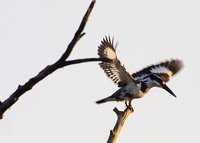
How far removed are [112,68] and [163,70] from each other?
183 centimetres

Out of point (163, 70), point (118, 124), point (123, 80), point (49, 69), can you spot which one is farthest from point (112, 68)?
point (49, 69)

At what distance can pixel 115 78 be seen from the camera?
830 cm

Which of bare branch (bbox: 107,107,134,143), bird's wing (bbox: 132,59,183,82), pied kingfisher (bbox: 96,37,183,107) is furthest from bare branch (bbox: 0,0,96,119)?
bird's wing (bbox: 132,59,183,82)

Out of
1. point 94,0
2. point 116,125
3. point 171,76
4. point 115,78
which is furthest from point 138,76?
point 94,0

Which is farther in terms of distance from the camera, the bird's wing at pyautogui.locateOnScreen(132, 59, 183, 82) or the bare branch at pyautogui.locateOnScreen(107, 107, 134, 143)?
the bird's wing at pyautogui.locateOnScreen(132, 59, 183, 82)

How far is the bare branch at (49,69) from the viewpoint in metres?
1.89

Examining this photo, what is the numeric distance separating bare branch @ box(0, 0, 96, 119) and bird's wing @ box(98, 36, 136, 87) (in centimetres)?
589

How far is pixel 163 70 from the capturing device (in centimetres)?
978

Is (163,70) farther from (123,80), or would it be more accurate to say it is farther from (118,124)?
(118,124)

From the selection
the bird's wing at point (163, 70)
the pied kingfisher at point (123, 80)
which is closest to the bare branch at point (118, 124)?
the pied kingfisher at point (123, 80)

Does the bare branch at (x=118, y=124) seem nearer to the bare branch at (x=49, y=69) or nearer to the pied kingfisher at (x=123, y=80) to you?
the bare branch at (x=49, y=69)

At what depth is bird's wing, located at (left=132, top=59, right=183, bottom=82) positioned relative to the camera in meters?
9.25

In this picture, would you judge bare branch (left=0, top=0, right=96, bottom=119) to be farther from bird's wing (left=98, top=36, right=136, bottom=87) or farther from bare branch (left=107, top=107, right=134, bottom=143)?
bird's wing (left=98, top=36, right=136, bottom=87)

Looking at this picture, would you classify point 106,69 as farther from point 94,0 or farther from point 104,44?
point 94,0
